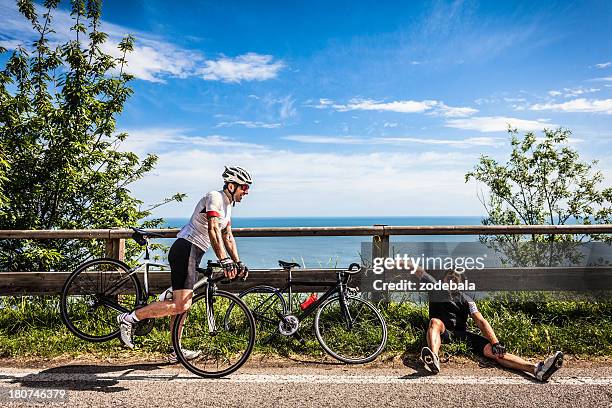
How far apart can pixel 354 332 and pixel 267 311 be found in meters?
1.09

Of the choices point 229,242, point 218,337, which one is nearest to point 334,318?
point 218,337

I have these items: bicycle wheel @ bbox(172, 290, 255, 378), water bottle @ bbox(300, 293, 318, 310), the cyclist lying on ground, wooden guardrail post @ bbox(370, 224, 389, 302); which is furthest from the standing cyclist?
the cyclist lying on ground

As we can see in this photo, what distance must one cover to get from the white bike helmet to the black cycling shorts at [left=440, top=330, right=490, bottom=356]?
2985 mm

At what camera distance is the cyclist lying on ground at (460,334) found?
4.96 meters

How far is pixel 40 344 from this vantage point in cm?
559

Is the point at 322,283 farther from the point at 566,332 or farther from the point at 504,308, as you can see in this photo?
the point at 566,332

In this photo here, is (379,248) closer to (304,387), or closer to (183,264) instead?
(304,387)

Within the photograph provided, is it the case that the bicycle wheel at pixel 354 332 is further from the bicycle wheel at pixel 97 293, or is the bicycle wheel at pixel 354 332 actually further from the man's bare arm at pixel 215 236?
the bicycle wheel at pixel 97 293

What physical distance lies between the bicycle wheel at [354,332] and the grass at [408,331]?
0.19 m

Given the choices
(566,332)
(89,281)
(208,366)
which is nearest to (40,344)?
(89,281)

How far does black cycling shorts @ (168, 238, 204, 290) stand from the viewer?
200 inches

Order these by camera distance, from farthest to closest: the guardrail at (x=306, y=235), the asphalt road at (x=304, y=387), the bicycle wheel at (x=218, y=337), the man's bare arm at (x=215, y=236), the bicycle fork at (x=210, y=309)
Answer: the guardrail at (x=306, y=235)
the bicycle fork at (x=210, y=309)
the bicycle wheel at (x=218, y=337)
the man's bare arm at (x=215, y=236)
the asphalt road at (x=304, y=387)

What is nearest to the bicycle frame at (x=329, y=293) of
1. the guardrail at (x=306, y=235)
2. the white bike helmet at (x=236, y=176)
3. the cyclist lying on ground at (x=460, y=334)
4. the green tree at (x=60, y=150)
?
the guardrail at (x=306, y=235)

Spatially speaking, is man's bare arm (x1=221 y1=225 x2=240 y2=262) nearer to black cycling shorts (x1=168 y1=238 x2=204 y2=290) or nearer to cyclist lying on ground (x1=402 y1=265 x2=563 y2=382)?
black cycling shorts (x1=168 y1=238 x2=204 y2=290)
